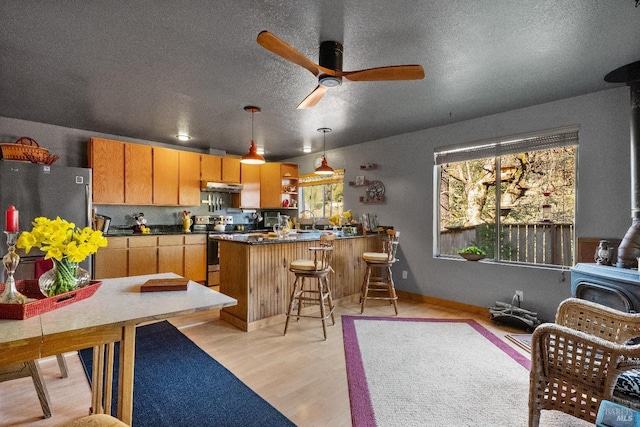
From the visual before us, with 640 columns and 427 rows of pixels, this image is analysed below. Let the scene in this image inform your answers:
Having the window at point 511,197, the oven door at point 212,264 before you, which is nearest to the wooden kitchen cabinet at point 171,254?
the oven door at point 212,264

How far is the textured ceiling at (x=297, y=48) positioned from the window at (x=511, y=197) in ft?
1.62

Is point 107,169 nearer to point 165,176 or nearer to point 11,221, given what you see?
point 165,176

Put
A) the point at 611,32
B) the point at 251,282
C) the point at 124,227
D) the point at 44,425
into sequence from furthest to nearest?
the point at 124,227 → the point at 251,282 → the point at 611,32 → the point at 44,425

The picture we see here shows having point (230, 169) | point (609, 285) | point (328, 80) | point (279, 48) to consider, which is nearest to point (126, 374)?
point (279, 48)

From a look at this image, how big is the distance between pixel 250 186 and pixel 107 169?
2409mm

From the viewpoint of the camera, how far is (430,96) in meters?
3.14

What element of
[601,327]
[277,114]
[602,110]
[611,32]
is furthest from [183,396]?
[602,110]

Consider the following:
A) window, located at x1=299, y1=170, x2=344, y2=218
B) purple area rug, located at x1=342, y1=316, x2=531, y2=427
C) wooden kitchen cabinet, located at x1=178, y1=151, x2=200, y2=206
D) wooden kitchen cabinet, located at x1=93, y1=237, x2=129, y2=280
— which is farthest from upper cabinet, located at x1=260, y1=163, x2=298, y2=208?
purple area rug, located at x1=342, y1=316, x2=531, y2=427

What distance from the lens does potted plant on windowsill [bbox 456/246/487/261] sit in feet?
12.5

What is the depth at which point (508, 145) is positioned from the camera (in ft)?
11.9

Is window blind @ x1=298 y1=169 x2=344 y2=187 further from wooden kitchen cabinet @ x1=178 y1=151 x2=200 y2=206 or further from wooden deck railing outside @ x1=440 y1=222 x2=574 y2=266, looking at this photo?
wooden deck railing outside @ x1=440 y1=222 x2=574 y2=266

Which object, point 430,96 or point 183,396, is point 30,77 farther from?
point 430,96

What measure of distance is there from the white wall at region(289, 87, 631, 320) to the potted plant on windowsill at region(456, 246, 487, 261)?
112 mm

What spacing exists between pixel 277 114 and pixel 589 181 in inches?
136
